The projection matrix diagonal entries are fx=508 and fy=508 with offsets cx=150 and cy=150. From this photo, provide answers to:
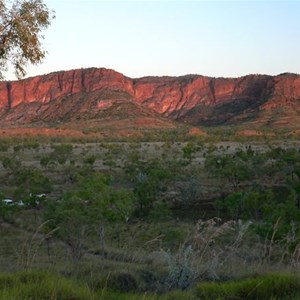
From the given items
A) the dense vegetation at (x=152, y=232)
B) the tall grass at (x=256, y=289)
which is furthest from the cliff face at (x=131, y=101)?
the tall grass at (x=256, y=289)

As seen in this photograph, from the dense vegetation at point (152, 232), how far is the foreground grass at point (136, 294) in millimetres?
15

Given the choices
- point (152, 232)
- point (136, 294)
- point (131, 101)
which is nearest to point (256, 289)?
point (136, 294)

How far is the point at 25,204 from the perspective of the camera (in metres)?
34.5

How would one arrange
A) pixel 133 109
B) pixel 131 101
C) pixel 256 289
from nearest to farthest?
pixel 256 289
pixel 133 109
pixel 131 101

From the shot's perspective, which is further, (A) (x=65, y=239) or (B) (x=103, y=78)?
(B) (x=103, y=78)

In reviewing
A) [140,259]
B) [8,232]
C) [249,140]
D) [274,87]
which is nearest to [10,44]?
[140,259]

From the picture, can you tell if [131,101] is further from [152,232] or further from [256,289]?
[256,289]

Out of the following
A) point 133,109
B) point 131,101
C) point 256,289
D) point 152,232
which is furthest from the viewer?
point 131,101

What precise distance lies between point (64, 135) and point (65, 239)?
102470 mm

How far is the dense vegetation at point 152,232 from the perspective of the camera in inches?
233

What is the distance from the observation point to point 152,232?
2755 centimetres

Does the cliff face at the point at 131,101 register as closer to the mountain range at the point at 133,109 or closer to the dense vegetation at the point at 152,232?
the mountain range at the point at 133,109

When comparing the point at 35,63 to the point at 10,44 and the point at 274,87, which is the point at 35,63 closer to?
the point at 10,44

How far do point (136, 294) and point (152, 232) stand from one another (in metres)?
22.2
